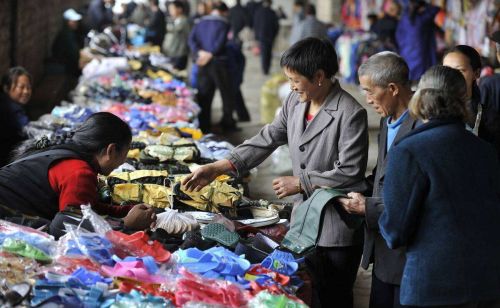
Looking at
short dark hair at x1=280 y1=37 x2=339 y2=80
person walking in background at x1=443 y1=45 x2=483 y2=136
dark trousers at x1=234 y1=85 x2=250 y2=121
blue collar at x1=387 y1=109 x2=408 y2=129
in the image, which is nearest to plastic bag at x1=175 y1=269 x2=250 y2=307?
blue collar at x1=387 y1=109 x2=408 y2=129

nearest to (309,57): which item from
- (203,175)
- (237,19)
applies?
(203,175)

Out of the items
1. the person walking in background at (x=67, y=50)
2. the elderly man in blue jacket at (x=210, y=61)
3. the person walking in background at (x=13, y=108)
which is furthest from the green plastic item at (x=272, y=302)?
the person walking in background at (x=67, y=50)

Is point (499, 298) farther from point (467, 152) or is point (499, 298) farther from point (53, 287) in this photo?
point (53, 287)

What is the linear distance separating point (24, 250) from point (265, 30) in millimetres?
18761

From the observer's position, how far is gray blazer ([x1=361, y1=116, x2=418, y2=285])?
384cm

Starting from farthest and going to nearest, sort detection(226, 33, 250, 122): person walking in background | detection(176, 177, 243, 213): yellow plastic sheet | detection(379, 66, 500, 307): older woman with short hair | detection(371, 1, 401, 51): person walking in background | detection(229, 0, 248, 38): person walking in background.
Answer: detection(229, 0, 248, 38): person walking in background → detection(371, 1, 401, 51): person walking in background → detection(226, 33, 250, 122): person walking in background → detection(176, 177, 243, 213): yellow plastic sheet → detection(379, 66, 500, 307): older woman with short hair

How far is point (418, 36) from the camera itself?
14062mm

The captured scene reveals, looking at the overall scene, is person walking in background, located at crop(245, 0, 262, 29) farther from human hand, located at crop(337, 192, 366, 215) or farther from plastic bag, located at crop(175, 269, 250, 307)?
plastic bag, located at crop(175, 269, 250, 307)

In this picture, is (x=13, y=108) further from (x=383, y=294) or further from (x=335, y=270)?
(x=383, y=294)

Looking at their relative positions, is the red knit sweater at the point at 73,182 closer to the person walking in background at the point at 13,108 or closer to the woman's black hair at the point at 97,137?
the woman's black hair at the point at 97,137

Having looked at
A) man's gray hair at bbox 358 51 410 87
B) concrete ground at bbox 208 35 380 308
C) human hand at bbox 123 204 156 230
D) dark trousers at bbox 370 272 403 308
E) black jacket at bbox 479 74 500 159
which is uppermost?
man's gray hair at bbox 358 51 410 87

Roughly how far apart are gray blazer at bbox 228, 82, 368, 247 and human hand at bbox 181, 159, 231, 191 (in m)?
0.46

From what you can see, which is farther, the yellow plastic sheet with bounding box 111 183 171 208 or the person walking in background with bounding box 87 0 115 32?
the person walking in background with bounding box 87 0 115 32

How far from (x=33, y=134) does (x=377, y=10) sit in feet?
46.8
